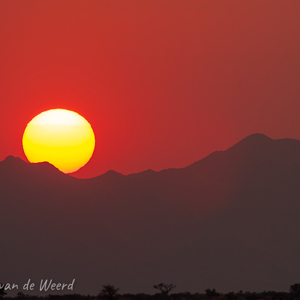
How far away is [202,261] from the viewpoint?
194250mm

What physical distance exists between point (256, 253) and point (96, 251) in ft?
134

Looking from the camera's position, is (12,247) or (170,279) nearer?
(170,279)

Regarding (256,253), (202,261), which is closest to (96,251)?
(202,261)

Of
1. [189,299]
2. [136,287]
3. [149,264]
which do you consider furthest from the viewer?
[149,264]

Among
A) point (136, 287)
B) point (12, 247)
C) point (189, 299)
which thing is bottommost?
point (189, 299)

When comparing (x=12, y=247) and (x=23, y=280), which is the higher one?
(x=12, y=247)

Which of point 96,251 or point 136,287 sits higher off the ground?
point 96,251

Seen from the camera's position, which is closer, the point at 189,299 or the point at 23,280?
the point at 189,299

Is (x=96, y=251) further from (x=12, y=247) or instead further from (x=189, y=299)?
(x=189, y=299)

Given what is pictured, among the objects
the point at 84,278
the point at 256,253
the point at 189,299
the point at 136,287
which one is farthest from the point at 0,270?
the point at 189,299

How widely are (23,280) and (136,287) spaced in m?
26.2

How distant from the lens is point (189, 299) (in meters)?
67.8

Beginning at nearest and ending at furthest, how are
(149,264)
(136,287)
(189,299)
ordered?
1. (189,299)
2. (136,287)
3. (149,264)

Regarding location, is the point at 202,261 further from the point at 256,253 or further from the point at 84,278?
the point at 84,278
